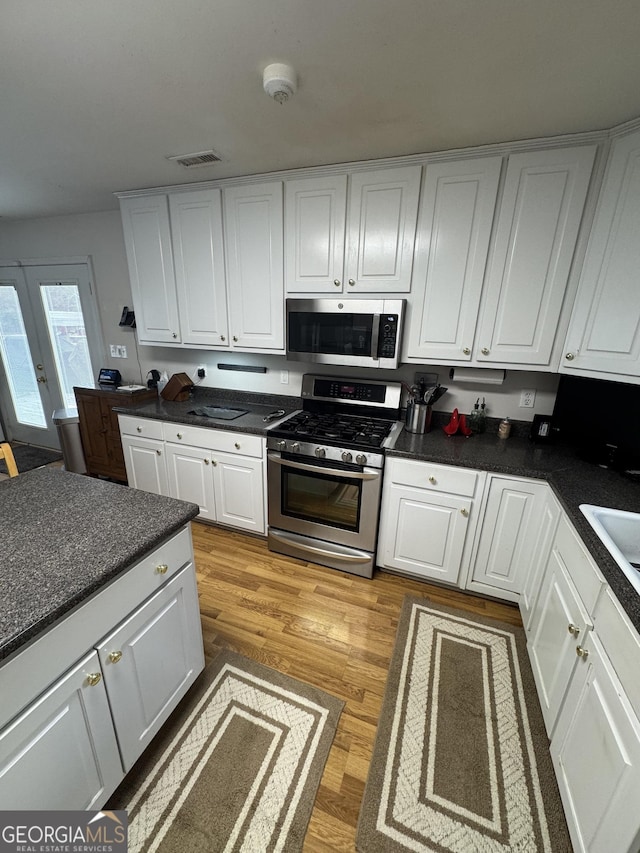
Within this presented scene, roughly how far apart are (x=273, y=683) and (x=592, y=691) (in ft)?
4.05

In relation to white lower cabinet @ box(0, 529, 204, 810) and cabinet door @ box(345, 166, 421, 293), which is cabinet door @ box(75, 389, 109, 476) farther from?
cabinet door @ box(345, 166, 421, 293)

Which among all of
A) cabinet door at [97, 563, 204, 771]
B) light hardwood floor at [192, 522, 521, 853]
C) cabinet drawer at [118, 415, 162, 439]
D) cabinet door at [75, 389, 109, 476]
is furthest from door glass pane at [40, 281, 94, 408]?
cabinet door at [97, 563, 204, 771]

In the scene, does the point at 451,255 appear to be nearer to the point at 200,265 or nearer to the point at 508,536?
the point at 508,536

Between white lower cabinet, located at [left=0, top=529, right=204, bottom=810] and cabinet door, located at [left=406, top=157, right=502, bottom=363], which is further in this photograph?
cabinet door, located at [left=406, top=157, right=502, bottom=363]

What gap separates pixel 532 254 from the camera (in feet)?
5.75

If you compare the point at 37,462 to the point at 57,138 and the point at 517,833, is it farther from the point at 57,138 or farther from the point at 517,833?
the point at 517,833

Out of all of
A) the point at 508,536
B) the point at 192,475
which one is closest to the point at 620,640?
the point at 508,536

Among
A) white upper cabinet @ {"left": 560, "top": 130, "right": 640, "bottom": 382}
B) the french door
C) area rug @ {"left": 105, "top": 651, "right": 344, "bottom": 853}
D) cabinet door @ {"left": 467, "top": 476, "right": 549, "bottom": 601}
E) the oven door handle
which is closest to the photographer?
area rug @ {"left": 105, "top": 651, "right": 344, "bottom": 853}

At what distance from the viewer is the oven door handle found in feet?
6.59

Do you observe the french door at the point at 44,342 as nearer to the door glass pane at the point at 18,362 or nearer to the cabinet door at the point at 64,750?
the door glass pane at the point at 18,362

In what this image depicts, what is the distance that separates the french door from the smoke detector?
2956 mm

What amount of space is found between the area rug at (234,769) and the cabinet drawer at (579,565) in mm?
1107

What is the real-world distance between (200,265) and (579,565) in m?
2.74

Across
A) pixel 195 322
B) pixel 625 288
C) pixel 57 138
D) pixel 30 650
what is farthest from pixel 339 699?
pixel 57 138
